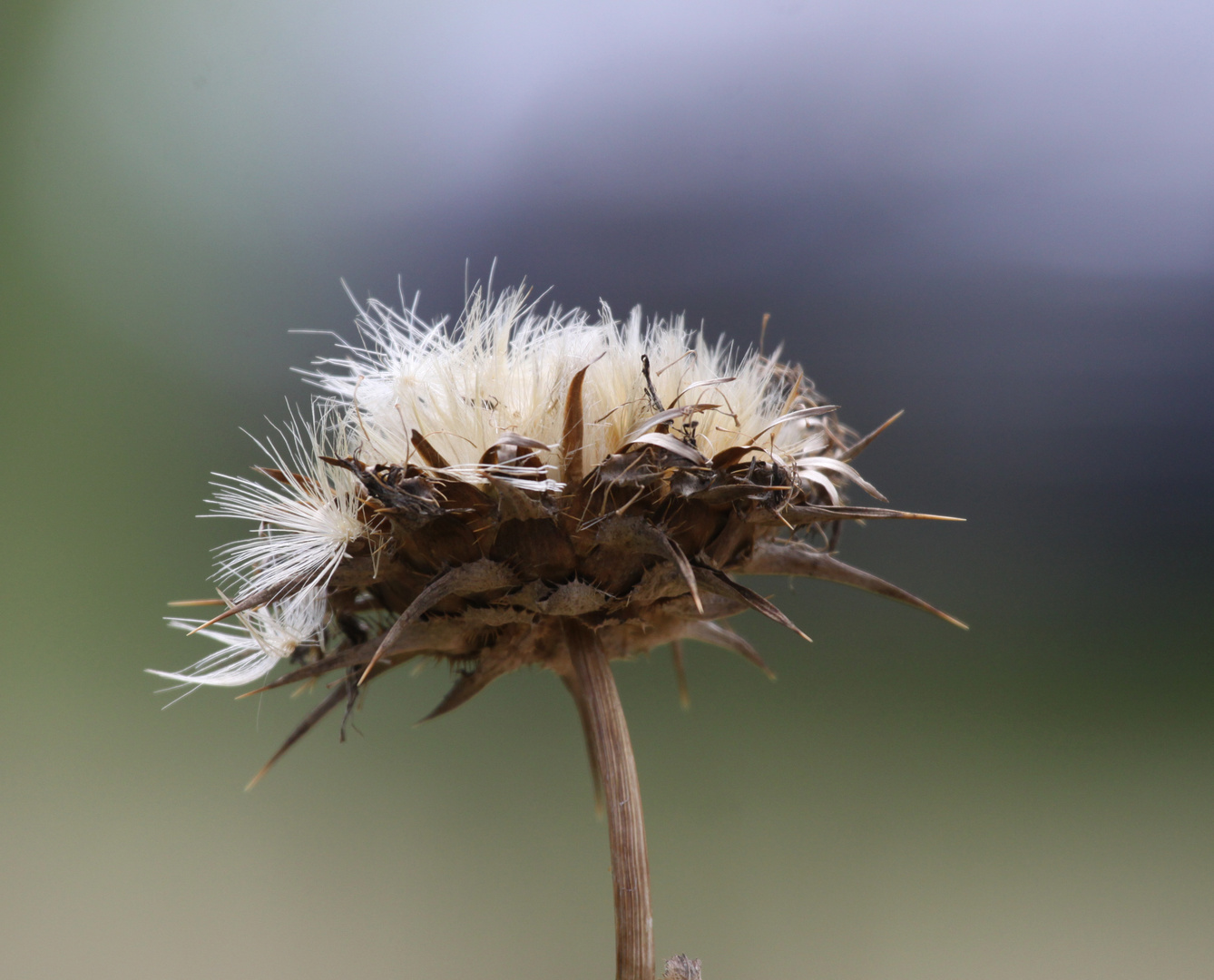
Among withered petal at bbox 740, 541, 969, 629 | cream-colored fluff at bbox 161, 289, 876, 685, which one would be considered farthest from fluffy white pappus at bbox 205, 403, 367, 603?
withered petal at bbox 740, 541, 969, 629

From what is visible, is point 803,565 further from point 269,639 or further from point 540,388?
point 269,639

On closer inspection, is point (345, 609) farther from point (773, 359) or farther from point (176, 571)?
point (176, 571)

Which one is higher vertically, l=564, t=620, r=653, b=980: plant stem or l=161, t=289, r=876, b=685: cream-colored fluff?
l=161, t=289, r=876, b=685: cream-colored fluff

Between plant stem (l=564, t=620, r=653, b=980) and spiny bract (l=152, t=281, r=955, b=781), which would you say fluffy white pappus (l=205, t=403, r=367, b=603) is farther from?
plant stem (l=564, t=620, r=653, b=980)

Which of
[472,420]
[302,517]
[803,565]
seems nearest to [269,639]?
[302,517]

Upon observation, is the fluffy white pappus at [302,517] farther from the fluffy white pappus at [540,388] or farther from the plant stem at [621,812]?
the plant stem at [621,812]

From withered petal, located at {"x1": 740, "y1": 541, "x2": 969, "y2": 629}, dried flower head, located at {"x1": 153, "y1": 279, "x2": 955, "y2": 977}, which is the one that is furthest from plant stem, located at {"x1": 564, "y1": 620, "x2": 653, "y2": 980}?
withered petal, located at {"x1": 740, "y1": 541, "x2": 969, "y2": 629}

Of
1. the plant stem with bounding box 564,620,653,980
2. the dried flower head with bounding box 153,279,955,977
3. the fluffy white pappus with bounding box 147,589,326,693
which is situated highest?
the dried flower head with bounding box 153,279,955,977
